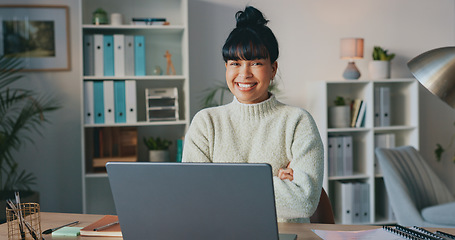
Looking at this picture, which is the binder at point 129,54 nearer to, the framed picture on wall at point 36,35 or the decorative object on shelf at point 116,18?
the decorative object on shelf at point 116,18

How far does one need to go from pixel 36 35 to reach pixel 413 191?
276cm

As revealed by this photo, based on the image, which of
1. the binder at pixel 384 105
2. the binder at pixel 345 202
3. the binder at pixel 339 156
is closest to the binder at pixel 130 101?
the binder at pixel 339 156

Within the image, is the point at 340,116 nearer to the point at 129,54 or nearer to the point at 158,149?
the point at 158,149

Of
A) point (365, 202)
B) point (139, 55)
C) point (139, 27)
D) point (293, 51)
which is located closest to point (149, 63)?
point (139, 55)

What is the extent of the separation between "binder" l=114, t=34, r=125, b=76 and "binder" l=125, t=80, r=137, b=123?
10cm

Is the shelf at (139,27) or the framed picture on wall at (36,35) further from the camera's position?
the framed picture on wall at (36,35)

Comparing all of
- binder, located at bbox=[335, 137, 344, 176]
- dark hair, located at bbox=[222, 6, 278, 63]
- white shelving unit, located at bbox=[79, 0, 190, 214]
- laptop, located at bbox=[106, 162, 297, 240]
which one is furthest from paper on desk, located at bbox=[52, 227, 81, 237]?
binder, located at bbox=[335, 137, 344, 176]

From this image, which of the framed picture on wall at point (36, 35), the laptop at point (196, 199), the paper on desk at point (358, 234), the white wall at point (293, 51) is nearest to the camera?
the laptop at point (196, 199)

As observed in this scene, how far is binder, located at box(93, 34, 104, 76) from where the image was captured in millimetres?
3107

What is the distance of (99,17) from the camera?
124 inches

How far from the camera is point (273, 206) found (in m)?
0.88

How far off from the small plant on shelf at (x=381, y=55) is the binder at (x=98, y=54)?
2074 millimetres

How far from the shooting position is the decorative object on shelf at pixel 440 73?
96 centimetres

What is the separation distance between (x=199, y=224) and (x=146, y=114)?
261cm
